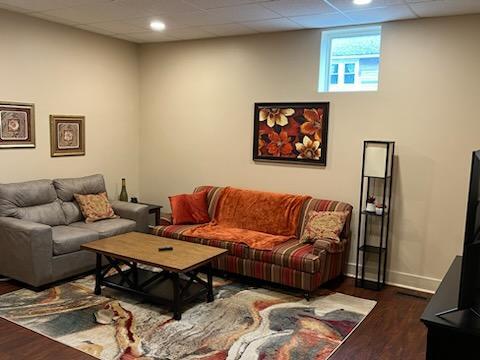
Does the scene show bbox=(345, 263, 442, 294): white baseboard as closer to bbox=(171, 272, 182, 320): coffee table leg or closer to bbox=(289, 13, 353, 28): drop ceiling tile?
bbox=(171, 272, 182, 320): coffee table leg

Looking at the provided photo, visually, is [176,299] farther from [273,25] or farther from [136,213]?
[273,25]

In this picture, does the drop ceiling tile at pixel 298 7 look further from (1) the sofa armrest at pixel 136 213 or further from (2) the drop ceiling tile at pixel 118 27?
(1) the sofa armrest at pixel 136 213

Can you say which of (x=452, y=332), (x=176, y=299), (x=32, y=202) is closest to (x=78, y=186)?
(x=32, y=202)

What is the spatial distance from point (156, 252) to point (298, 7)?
2447 mm

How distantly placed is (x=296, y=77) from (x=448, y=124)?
1633 millimetres

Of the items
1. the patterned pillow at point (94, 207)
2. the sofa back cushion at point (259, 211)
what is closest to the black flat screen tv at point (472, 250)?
the sofa back cushion at point (259, 211)

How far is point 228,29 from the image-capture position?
4758 millimetres

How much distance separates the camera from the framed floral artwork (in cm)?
470

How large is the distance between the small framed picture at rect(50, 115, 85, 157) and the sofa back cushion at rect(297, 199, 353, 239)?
2.80 metres

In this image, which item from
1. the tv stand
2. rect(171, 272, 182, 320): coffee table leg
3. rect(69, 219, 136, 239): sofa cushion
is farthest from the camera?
rect(69, 219, 136, 239): sofa cushion

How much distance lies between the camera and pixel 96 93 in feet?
17.7

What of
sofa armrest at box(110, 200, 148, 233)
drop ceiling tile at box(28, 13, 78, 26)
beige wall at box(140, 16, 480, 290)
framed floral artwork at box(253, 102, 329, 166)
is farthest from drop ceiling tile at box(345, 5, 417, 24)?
sofa armrest at box(110, 200, 148, 233)

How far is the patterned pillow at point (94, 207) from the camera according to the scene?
4.82 meters

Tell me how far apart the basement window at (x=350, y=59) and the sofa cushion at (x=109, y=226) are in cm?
257
